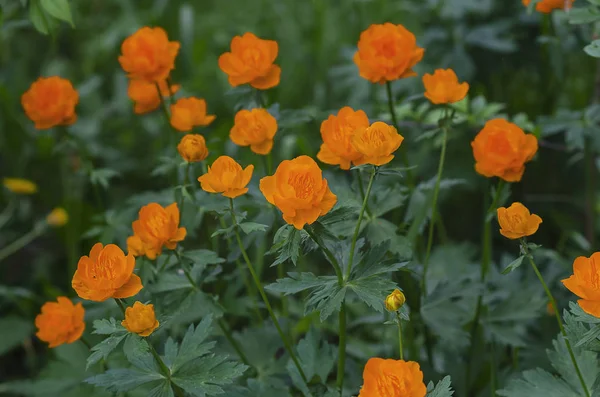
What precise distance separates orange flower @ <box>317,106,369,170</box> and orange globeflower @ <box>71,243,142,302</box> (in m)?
0.35

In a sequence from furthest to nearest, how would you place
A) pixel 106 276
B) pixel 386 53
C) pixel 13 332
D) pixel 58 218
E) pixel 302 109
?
pixel 58 218 < pixel 13 332 < pixel 302 109 < pixel 386 53 < pixel 106 276

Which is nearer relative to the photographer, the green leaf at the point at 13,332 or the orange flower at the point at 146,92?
the orange flower at the point at 146,92

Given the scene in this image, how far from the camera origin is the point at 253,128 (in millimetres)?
1266

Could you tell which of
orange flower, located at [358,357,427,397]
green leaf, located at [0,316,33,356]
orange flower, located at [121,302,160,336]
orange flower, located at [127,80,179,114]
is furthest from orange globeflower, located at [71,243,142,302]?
green leaf, located at [0,316,33,356]

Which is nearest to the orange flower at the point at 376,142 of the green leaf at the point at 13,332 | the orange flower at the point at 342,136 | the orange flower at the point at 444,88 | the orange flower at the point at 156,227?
the orange flower at the point at 342,136

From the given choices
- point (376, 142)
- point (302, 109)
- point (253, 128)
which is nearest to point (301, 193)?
point (376, 142)

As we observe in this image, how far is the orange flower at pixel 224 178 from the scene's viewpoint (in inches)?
43.2

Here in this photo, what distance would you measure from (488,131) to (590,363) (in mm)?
434

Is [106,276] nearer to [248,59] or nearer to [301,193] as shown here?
[301,193]

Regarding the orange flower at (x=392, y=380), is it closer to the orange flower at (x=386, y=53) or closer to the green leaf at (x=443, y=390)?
the green leaf at (x=443, y=390)

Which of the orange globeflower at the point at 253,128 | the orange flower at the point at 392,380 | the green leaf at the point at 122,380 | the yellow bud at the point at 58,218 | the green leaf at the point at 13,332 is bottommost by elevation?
the green leaf at the point at 13,332

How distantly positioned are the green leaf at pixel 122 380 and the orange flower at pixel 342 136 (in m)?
0.45

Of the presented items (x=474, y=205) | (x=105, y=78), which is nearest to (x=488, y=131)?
(x=474, y=205)

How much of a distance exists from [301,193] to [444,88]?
41 cm
